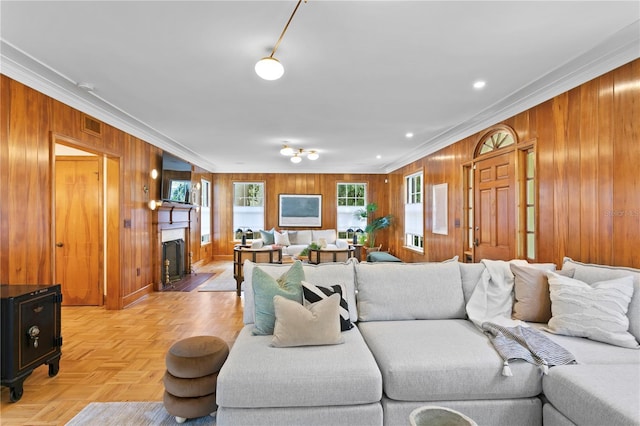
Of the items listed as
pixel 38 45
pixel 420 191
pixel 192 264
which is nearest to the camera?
pixel 38 45

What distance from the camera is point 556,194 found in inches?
127

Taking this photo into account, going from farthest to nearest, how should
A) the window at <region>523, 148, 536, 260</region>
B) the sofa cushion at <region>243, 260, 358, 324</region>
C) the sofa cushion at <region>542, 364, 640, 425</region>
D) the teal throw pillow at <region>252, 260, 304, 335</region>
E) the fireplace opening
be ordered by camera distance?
the fireplace opening < the window at <region>523, 148, 536, 260</region> < the sofa cushion at <region>243, 260, 358, 324</region> < the teal throw pillow at <region>252, 260, 304, 335</region> < the sofa cushion at <region>542, 364, 640, 425</region>

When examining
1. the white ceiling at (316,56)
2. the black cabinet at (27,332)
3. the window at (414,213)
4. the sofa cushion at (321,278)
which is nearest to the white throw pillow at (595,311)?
the sofa cushion at (321,278)

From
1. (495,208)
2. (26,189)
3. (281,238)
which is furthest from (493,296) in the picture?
(281,238)

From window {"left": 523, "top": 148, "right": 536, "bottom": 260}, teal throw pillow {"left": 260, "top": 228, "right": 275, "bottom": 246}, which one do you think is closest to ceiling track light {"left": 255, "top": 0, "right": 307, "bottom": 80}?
window {"left": 523, "top": 148, "right": 536, "bottom": 260}

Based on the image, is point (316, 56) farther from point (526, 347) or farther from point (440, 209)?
point (440, 209)

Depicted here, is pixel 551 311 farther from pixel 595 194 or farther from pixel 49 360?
pixel 49 360

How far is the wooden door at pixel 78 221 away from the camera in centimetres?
454

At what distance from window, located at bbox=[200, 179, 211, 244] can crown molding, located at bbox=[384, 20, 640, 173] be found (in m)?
6.35

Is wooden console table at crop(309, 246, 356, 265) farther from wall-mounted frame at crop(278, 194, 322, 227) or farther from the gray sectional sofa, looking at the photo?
wall-mounted frame at crop(278, 194, 322, 227)

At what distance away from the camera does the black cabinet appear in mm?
2299

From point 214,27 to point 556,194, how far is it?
3448mm

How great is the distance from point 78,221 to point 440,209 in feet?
18.9

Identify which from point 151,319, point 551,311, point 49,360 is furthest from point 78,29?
point 551,311
